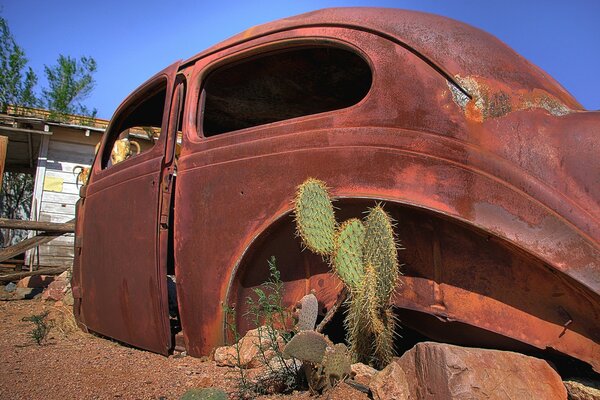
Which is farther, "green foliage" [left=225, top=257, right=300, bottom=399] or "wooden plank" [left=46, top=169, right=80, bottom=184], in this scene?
"wooden plank" [left=46, top=169, right=80, bottom=184]

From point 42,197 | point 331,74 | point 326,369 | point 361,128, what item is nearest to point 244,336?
point 326,369

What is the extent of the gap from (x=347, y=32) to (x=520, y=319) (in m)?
1.66

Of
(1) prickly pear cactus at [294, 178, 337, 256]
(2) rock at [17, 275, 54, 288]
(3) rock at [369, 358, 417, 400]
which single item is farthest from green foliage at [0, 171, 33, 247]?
(3) rock at [369, 358, 417, 400]

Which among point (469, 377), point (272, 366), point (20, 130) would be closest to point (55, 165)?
point (20, 130)

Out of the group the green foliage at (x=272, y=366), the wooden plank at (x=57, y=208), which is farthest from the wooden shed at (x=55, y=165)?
the green foliage at (x=272, y=366)

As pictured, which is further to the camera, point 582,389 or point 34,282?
point 34,282

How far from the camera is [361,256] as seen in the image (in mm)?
2387

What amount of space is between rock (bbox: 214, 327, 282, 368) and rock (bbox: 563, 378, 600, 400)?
1370mm

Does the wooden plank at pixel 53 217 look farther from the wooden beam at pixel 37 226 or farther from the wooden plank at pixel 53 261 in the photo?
the wooden beam at pixel 37 226

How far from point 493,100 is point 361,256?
3.08 ft

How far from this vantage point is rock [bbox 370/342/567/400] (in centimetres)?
194

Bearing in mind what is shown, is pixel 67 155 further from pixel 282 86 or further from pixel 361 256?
pixel 361 256

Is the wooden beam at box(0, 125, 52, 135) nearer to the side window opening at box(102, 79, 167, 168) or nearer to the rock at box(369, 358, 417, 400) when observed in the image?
the side window opening at box(102, 79, 167, 168)

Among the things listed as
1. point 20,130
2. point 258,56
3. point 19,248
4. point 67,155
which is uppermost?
point 20,130
